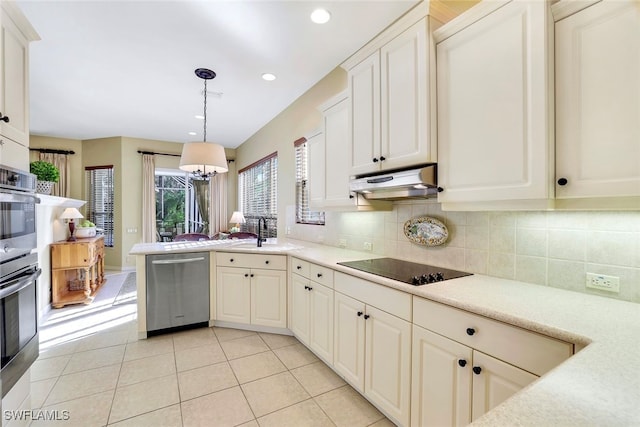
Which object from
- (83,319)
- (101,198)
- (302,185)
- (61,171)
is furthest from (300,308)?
(61,171)

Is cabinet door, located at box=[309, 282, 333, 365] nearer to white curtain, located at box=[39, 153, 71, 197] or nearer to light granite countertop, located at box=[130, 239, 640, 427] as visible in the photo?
light granite countertop, located at box=[130, 239, 640, 427]

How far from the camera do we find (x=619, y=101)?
113cm

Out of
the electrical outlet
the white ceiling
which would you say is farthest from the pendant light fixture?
the electrical outlet

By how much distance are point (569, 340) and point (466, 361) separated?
437mm

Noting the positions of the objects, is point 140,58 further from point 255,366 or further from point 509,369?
point 509,369

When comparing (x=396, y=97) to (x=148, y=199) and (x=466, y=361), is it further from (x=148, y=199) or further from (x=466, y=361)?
(x=148, y=199)

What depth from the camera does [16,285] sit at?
157 cm

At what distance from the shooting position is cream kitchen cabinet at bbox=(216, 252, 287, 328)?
2.98m

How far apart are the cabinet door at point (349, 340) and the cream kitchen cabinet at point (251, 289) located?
36.3 inches

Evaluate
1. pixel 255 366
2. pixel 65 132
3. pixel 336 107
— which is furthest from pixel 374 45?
pixel 65 132

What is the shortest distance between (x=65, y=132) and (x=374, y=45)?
651cm

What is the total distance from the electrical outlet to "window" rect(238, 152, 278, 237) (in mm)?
4010

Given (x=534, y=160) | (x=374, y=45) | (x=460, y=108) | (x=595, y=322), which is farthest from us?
(x=374, y=45)

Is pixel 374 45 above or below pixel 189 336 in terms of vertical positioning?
above
